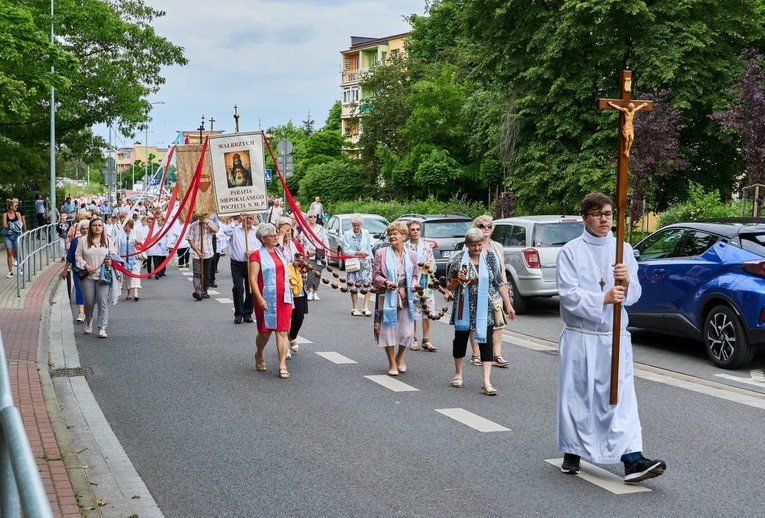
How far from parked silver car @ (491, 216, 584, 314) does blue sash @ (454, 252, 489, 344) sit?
6.65 meters

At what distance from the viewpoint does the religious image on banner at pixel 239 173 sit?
14.7 meters

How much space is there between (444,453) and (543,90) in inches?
1115

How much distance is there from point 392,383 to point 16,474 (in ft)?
26.9

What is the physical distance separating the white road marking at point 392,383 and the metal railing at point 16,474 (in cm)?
759

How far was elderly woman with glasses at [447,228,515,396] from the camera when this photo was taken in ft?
31.8

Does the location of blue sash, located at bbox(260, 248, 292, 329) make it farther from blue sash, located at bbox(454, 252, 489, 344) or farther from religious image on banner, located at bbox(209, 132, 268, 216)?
religious image on banner, located at bbox(209, 132, 268, 216)

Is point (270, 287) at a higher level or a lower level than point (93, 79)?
lower

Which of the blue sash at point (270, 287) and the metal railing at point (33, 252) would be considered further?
the metal railing at point (33, 252)

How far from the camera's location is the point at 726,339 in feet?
36.8

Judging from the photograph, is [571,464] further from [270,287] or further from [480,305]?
[270,287]

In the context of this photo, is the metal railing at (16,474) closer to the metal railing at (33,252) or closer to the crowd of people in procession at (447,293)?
the crowd of people in procession at (447,293)

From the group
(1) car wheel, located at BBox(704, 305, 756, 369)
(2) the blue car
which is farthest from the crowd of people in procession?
(1) car wheel, located at BBox(704, 305, 756, 369)

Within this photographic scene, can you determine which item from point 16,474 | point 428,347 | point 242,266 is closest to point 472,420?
point 428,347

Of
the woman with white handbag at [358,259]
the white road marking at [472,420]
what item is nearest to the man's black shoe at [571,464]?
the white road marking at [472,420]
